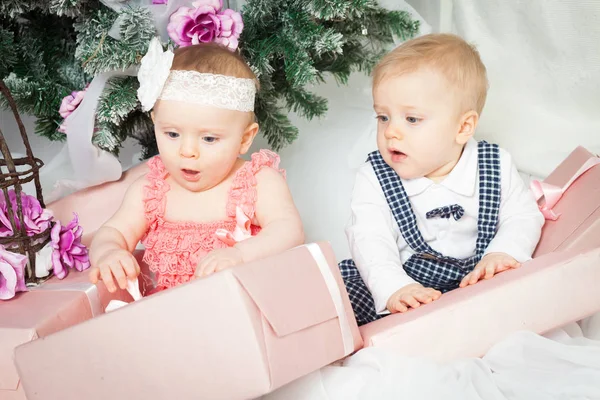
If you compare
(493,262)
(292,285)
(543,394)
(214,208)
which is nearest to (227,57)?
(214,208)

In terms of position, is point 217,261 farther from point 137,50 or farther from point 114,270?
point 137,50

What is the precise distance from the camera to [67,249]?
4.46ft

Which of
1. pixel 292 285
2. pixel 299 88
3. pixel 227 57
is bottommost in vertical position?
pixel 292 285

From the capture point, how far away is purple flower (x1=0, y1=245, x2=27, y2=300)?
1.18 metres

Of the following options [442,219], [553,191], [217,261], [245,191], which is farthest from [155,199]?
[553,191]

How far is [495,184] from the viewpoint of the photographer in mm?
1390

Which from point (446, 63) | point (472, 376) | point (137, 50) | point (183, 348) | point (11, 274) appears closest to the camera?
point (183, 348)

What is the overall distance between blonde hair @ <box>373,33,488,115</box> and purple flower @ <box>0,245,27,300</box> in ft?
2.55

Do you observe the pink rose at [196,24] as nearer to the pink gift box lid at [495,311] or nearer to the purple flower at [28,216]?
the purple flower at [28,216]

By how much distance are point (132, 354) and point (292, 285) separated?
251 mm

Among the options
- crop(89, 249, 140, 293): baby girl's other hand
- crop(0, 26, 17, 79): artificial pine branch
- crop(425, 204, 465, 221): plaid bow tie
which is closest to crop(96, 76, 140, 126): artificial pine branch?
crop(0, 26, 17, 79): artificial pine branch

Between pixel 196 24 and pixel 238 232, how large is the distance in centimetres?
45

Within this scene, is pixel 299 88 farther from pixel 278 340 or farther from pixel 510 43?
pixel 278 340

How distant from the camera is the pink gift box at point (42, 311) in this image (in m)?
1.06
